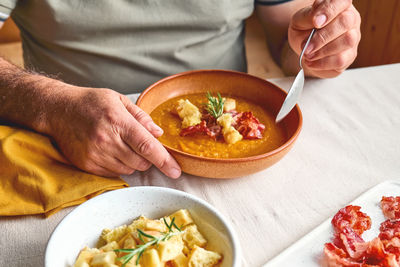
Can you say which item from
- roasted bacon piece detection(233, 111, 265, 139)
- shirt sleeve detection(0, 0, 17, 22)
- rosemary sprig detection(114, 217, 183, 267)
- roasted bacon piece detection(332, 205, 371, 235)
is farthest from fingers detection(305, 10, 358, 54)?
shirt sleeve detection(0, 0, 17, 22)

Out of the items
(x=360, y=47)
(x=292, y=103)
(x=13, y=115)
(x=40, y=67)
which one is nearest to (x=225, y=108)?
(x=292, y=103)

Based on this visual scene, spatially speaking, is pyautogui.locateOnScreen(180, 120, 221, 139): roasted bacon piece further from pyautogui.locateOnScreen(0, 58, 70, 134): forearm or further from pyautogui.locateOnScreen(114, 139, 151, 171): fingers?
pyautogui.locateOnScreen(0, 58, 70, 134): forearm

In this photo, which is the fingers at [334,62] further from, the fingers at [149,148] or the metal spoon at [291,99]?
the fingers at [149,148]

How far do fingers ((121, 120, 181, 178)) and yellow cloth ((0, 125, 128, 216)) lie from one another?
0.11 metres

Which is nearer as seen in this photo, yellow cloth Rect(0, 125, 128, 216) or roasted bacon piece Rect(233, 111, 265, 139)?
yellow cloth Rect(0, 125, 128, 216)

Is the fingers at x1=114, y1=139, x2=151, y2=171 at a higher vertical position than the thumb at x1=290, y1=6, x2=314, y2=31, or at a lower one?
lower

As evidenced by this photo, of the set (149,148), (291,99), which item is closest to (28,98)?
(149,148)

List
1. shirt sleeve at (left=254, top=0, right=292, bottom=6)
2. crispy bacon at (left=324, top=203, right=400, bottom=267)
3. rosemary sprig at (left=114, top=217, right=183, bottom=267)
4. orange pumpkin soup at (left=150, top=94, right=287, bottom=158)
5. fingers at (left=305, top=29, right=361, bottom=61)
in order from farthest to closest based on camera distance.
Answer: shirt sleeve at (left=254, top=0, right=292, bottom=6)
fingers at (left=305, top=29, right=361, bottom=61)
orange pumpkin soup at (left=150, top=94, right=287, bottom=158)
crispy bacon at (left=324, top=203, right=400, bottom=267)
rosemary sprig at (left=114, top=217, right=183, bottom=267)

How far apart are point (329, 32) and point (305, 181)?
501mm

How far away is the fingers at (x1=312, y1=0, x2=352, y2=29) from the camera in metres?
1.23

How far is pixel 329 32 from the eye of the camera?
1278 mm

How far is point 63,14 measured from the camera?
144cm

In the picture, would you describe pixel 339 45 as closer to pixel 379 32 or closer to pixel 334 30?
pixel 334 30

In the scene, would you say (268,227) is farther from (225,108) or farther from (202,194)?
(225,108)
